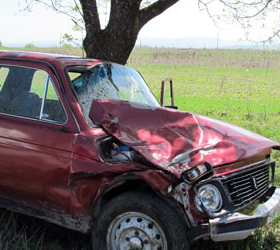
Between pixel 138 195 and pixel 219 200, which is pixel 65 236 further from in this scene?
pixel 219 200

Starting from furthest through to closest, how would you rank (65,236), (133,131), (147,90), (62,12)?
(62,12) < (147,90) < (65,236) < (133,131)

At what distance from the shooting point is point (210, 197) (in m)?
2.98

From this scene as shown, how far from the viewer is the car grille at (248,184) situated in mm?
3152

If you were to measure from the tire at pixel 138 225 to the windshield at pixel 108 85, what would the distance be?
0.95 metres

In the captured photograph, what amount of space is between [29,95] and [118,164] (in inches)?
55.0

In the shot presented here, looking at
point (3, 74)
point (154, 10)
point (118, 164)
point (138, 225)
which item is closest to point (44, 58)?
point (3, 74)

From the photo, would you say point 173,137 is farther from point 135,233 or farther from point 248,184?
point 135,233

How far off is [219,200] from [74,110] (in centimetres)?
155

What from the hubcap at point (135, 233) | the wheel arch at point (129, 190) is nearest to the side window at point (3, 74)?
the wheel arch at point (129, 190)

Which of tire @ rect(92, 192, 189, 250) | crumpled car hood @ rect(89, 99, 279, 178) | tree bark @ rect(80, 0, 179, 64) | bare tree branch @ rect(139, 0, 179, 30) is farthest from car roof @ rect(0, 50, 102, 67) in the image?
bare tree branch @ rect(139, 0, 179, 30)

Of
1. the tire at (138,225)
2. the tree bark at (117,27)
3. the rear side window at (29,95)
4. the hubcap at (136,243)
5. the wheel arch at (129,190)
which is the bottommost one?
the hubcap at (136,243)

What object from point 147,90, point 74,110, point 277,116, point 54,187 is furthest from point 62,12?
point 277,116

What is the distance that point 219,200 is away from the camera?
299 centimetres

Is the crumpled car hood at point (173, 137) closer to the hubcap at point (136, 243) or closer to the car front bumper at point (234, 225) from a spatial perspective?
the car front bumper at point (234, 225)
